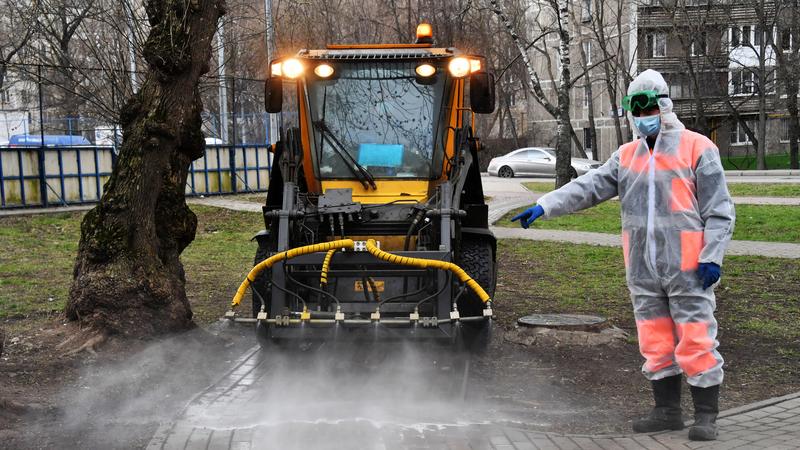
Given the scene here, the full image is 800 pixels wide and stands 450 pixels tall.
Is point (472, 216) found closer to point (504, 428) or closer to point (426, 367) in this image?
point (426, 367)

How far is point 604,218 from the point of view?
18172 millimetres

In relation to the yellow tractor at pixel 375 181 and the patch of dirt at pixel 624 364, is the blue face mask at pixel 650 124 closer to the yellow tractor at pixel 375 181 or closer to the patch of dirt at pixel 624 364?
the patch of dirt at pixel 624 364

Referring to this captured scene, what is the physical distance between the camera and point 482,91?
311 inches

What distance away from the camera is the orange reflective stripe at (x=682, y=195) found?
5266 mm

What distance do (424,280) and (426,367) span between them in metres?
0.65

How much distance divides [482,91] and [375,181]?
1.19m

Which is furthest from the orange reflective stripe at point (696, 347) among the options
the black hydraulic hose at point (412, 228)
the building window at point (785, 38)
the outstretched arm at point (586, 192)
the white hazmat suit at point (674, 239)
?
the building window at point (785, 38)

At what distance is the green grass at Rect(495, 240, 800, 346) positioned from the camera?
28.0ft

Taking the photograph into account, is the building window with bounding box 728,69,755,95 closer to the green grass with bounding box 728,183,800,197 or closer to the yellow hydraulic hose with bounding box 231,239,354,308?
the green grass with bounding box 728,183,800,197

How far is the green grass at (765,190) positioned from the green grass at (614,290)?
9297mm

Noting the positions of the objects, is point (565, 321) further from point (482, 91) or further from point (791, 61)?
point (791, 61)

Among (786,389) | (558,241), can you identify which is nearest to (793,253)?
(558,241)

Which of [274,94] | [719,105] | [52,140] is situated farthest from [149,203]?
[719,105]

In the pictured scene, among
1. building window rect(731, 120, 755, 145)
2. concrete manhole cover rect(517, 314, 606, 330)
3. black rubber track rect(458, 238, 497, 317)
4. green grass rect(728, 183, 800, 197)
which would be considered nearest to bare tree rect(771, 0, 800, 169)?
green grass rect(728, 183, 800, 197)
